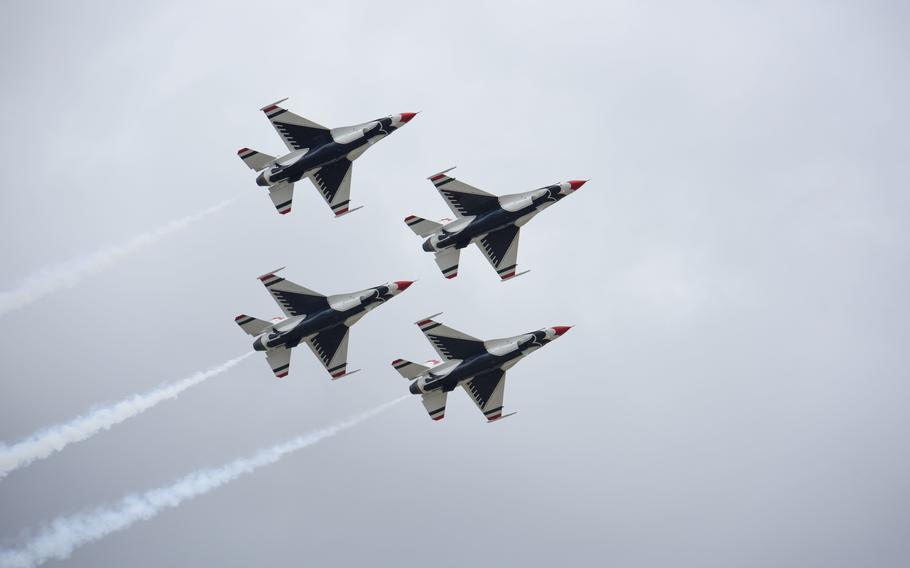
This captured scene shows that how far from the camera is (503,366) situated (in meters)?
110

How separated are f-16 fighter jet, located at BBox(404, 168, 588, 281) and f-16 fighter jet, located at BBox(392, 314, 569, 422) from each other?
4.91 meters

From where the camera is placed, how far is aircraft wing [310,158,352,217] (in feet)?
358

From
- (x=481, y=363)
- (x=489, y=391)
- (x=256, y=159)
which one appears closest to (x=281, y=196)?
(x=256, y=159)

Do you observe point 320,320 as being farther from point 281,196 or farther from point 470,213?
point 470,213

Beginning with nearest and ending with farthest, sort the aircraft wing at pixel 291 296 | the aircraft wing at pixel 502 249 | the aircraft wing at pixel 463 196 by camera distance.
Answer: the aircraft wing at pixel 291 296 < the aircraft wing at pixel 463 196 < the aircraft wing at pixel 502 249

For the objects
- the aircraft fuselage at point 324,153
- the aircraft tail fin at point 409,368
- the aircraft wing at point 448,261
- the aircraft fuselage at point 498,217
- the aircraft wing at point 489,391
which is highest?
the aircraft fuselage at point 324,153

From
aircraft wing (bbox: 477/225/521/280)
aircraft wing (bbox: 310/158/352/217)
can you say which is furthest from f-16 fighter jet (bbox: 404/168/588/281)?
aircraft wing (bbox: 310/158/352/217)

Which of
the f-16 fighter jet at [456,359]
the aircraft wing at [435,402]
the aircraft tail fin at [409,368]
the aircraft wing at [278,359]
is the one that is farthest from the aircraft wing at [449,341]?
the aircraft wing at [278,359]

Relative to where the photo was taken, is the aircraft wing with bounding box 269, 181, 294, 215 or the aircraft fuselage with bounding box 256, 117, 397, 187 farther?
the aircraft wing with bounding box 269, 181, 294, 215

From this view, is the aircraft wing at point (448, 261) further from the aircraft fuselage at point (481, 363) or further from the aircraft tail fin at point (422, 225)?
the aircraft fuselage at point (481, 363)

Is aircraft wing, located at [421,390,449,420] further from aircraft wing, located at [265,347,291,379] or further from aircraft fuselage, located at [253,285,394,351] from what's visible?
aircraft wing, located at [265,347,291,379]

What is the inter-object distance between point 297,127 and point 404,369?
17.9m

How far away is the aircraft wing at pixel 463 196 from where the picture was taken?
359 feet

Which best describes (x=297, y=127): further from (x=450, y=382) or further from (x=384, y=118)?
(x=450, y=382)
